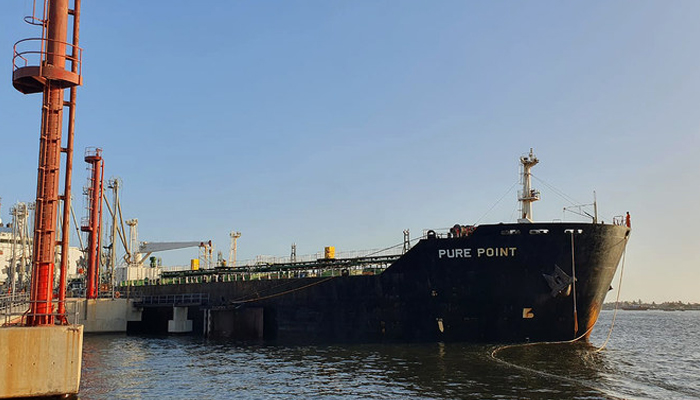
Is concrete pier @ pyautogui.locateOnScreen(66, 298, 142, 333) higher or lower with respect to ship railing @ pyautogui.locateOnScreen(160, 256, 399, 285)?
lower

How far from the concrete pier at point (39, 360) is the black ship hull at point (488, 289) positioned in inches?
822

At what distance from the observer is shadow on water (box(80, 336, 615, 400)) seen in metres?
21.6

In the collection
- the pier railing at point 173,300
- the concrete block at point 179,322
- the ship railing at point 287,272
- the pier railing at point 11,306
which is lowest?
the concrete block at point 179,322

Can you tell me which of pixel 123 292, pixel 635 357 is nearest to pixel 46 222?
pixel 635 357

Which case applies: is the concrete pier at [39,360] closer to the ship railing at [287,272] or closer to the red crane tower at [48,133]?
the red crane tower at [48,133]

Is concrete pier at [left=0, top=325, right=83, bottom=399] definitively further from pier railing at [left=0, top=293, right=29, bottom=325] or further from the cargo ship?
the cargo ship

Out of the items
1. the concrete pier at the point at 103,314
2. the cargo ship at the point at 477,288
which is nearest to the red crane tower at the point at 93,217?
the concrete pier at the point at 103,314

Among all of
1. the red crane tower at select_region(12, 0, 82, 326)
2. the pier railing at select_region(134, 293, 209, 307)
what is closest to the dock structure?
the red crane tower at select_region(12, 0, 82, 326)

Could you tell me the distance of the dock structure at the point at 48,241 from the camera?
18.5 meters

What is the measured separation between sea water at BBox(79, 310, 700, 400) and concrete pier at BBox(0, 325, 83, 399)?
2.43 m

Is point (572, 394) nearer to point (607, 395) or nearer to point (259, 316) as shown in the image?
point (607, 395)

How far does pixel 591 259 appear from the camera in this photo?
33.8 metres

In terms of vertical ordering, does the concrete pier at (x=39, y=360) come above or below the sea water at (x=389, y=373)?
above

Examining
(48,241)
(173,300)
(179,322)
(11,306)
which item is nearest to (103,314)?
(173,300)
